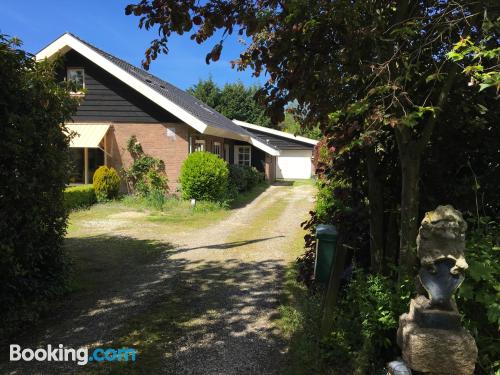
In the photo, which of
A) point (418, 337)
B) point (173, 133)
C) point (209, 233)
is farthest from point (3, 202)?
point (173, 133)

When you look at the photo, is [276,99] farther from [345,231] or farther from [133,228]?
[133,228]

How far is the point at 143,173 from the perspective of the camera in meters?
16.3

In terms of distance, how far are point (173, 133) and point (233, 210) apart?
4.19 m

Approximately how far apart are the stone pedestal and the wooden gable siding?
14.5m

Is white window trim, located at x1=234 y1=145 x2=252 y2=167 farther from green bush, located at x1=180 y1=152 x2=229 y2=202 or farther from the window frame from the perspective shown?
green bush, located at x1=180 y1=152 x2=229 y2=202

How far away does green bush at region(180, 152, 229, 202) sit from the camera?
14.2m

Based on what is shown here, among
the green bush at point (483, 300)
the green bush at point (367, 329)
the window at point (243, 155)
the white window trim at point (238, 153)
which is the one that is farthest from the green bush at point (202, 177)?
the window at point (243, 155)

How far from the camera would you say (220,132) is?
17.4 meters

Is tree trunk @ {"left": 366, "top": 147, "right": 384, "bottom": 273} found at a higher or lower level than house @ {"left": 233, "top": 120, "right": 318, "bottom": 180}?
lower

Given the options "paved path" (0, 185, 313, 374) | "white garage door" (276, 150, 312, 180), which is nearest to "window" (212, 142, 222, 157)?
"paved path" (0, 185, 313, 374)

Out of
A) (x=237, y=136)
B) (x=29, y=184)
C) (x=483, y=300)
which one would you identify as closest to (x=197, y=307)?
(x=29, y=184)

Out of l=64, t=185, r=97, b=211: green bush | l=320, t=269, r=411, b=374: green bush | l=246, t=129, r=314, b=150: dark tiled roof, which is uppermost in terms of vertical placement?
l=246, t=129, r=314, b=150: dark tiled roof

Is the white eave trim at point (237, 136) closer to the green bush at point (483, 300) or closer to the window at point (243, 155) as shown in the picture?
the window at point (243, 155)

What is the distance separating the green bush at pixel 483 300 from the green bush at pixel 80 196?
11584 mm
